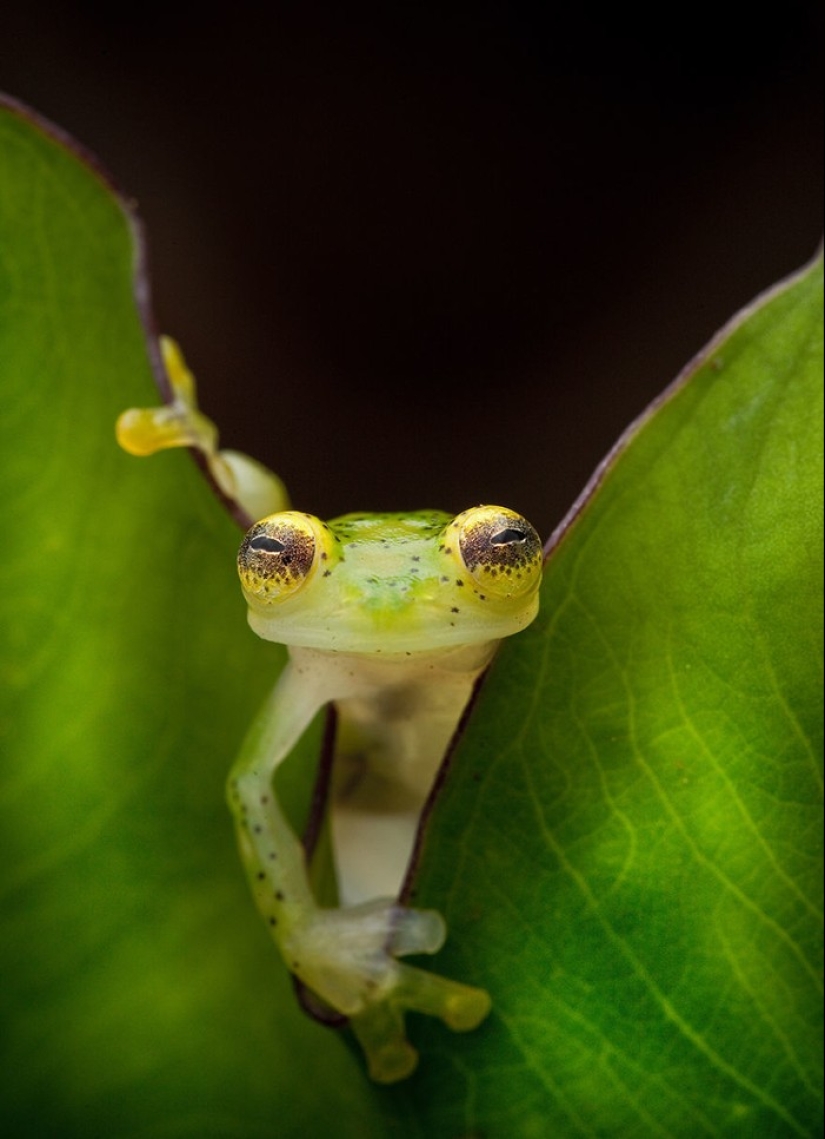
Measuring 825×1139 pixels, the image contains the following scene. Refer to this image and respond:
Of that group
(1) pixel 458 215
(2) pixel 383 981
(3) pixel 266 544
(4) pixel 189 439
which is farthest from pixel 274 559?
(1) pixel 458 215

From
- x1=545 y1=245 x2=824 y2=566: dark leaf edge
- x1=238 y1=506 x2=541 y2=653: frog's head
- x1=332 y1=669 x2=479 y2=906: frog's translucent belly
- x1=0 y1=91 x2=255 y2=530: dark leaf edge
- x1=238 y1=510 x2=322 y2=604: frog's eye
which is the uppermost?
x1=0 y1=91 x2=255 y2=530: dark leaf edge

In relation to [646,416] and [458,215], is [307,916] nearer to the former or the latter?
[646,416]

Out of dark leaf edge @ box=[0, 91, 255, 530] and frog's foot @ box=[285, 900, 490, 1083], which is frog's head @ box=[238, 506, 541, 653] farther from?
frog's foot @ box=[285, 900, 490, 1083]

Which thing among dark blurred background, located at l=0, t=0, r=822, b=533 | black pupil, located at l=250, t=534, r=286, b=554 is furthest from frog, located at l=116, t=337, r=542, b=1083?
dark blurred background, located at l=0, t=0, r=822, b=533

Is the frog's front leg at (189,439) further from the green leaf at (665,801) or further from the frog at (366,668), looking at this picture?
the green leaf at (665,801)

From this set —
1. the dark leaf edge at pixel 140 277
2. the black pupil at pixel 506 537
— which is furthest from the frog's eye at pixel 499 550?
the dark leaf edge at pixel 140 277

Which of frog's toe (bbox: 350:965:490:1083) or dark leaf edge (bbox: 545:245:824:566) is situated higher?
dark leaf edge (bbox: 545:245:824:566)

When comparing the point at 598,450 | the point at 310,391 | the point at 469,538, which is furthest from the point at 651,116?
the point at 469,538
